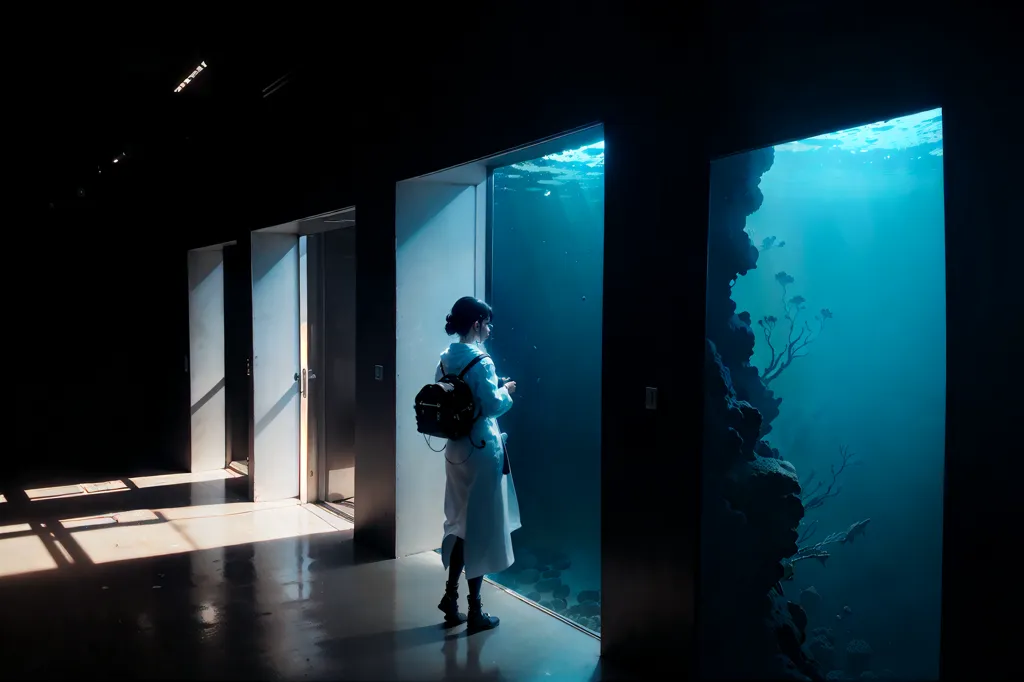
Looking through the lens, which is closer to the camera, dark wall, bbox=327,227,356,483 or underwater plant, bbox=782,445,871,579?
underwater plant, bbox=782,445,871,579

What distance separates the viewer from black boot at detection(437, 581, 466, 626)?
11.4ft

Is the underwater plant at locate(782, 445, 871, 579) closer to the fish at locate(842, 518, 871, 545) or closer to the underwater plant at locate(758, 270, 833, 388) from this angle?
the fish at locate(842, 518, 871, 545)

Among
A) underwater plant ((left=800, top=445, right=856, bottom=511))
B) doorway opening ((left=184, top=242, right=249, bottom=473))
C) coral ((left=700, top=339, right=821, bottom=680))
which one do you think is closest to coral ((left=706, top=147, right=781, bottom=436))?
coral ((left=700, top=339, right=821, bottom=680))

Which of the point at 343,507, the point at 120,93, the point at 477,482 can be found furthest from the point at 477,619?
the point at 120,93

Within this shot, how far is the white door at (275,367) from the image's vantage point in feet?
20.4

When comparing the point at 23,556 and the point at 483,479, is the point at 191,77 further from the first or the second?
the point at 483,479

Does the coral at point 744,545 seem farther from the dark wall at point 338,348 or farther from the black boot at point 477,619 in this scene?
the dark wall at point 338,348

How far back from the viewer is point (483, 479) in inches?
133

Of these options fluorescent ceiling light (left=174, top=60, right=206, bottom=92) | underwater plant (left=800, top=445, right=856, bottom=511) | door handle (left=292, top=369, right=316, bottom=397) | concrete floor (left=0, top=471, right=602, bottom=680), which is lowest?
concrete floor (left=0, top=471, right=602, bottom=680)

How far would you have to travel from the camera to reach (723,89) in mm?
2523

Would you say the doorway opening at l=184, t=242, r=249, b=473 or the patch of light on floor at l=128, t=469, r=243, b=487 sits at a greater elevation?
the doorway opening at l=184, t=242, r=249, b=473

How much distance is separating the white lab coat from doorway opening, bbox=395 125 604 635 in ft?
3.54

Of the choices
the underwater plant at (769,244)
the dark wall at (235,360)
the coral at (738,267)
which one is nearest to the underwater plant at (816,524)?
the coral at (738,267)

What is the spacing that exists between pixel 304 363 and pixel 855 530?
179 inches
